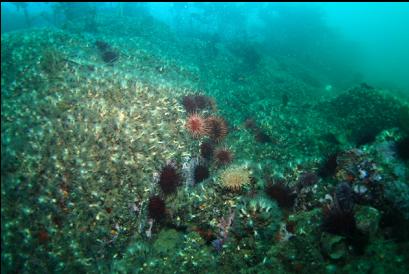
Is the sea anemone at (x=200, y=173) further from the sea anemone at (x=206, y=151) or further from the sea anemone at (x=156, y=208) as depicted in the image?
the sea anemone at (x=156, y=208)

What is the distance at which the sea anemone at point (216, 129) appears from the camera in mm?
12391

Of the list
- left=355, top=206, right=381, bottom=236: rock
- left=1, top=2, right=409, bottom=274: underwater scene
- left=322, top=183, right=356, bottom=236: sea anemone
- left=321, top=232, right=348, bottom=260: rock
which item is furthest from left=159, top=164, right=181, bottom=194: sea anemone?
left=355, top=206, right=381, bottom=236: rock

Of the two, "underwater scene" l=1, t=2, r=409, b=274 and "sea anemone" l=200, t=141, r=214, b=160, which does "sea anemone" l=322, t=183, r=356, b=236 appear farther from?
Result: "sea anemone" l=200, t=141, r=214, b=160

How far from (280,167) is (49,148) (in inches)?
303

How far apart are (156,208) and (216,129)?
4.07 meters

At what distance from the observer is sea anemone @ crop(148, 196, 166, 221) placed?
973 cm

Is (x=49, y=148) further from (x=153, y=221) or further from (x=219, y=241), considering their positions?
(x=219, y=241)

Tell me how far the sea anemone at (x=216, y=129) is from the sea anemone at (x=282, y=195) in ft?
11.0

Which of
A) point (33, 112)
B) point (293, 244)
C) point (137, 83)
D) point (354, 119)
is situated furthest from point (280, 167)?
point (354, 119)

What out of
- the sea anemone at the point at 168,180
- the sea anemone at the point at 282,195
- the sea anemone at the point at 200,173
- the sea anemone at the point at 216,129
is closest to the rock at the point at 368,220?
the sea anemone at the point at 282,195

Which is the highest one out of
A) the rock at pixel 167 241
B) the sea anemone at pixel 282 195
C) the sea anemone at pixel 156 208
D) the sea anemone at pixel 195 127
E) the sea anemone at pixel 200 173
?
the sea anemone at pixel 195 127

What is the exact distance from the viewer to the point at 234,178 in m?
10.1

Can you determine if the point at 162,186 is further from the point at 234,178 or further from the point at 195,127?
the point at 195,127

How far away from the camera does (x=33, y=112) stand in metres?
10.0
